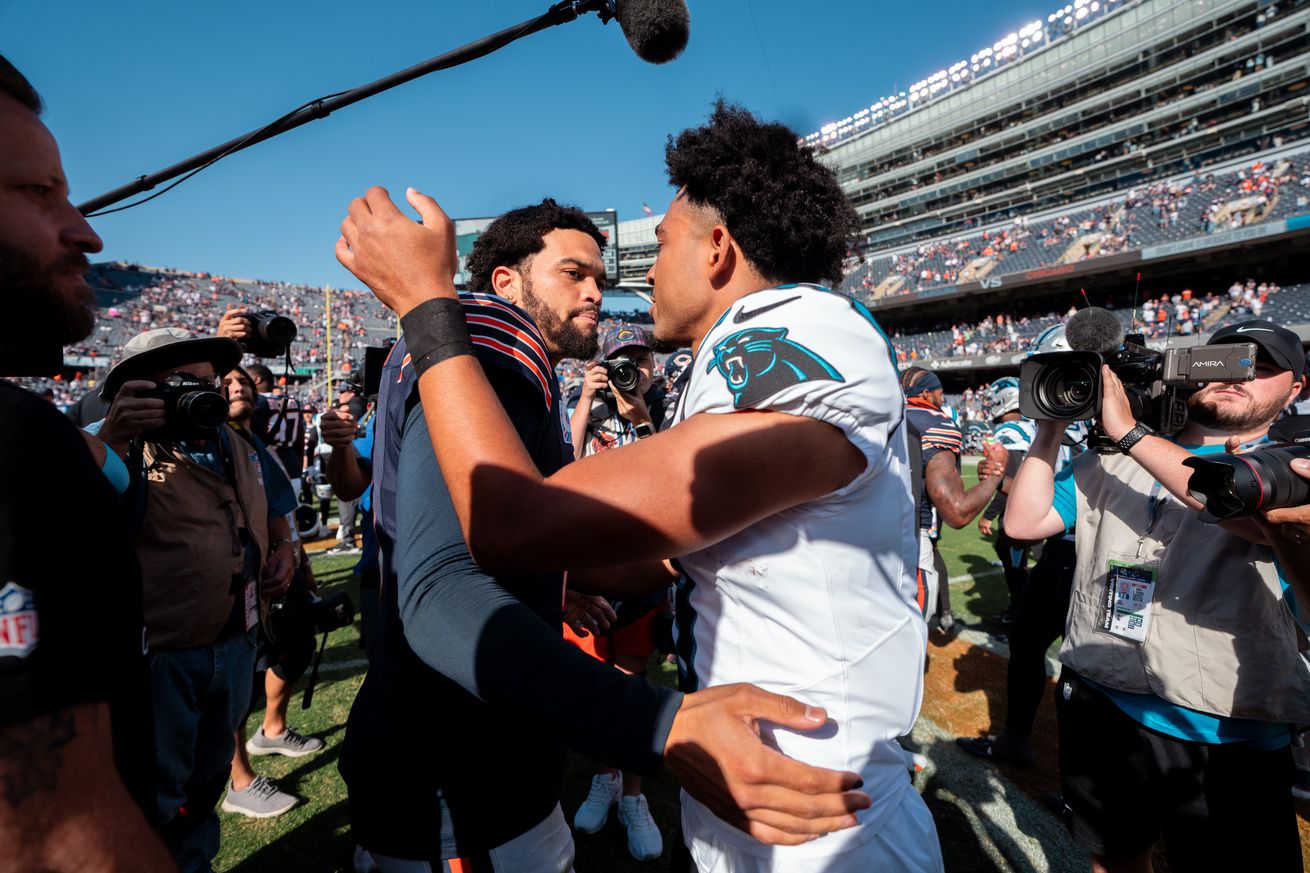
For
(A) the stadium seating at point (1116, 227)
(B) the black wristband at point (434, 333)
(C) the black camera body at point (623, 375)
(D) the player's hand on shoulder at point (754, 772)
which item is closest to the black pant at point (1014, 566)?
(C) the black camera body at point (623, 375)

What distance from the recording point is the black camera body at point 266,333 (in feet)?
11.1

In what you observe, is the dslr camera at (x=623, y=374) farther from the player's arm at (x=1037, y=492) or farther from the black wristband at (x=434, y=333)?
Answer: the black wristband at (x=434, y=333)

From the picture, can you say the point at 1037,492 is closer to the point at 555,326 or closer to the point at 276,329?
the point at 555,326

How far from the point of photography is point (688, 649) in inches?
54.4

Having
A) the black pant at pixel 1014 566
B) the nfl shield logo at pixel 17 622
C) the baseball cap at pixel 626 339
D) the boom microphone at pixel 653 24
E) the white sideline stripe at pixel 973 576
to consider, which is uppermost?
the boom microphone at pixel 653 24

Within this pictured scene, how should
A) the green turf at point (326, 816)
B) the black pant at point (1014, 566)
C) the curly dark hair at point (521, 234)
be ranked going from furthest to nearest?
the black pant at point (1014, 566), the green turf at point (326, 816), the curly dark hair at point (521, 234)

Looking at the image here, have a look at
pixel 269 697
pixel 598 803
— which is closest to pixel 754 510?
pixel 598 803

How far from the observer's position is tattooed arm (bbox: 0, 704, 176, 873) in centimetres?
71

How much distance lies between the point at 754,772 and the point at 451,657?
19.0 inches

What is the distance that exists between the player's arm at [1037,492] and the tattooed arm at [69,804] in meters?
2.95

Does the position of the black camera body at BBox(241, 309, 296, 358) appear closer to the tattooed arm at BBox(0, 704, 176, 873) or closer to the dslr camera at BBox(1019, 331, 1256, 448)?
the tattooed arm at BBox(0, 704, 176, 873)

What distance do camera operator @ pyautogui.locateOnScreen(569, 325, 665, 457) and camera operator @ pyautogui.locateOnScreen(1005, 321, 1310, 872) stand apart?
280cm

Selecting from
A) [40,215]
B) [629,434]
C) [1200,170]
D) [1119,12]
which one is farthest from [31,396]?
[1119,12]

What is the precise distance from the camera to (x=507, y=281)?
8.13ft
